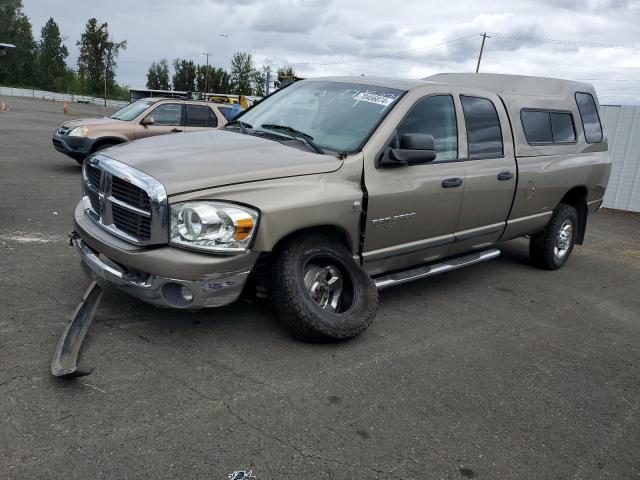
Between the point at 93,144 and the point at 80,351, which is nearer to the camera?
the point at 80,351

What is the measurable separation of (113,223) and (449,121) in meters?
2.92

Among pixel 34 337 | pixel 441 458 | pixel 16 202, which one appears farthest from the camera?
pixel 16 202

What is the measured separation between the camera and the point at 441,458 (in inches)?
111

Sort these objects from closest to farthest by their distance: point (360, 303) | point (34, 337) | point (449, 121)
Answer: point (34, 337), point (360, 303), point (449, 121)

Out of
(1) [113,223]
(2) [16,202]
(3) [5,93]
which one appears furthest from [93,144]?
(3) [5,93]

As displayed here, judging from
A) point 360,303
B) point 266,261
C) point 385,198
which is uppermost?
point 385,198

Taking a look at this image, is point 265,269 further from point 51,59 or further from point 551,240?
point 51,59

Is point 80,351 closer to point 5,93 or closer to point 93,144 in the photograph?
point 93,144

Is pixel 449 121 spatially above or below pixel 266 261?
above

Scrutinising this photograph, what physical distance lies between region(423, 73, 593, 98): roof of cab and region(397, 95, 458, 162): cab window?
1.07 meters

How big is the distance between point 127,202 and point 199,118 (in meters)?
8.73

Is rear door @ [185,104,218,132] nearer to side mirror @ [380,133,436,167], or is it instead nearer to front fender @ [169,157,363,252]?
side mirror @ [380,133,436,167]

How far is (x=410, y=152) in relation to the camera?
13.8ft

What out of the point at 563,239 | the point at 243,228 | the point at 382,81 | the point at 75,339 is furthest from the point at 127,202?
the point at 563,239
